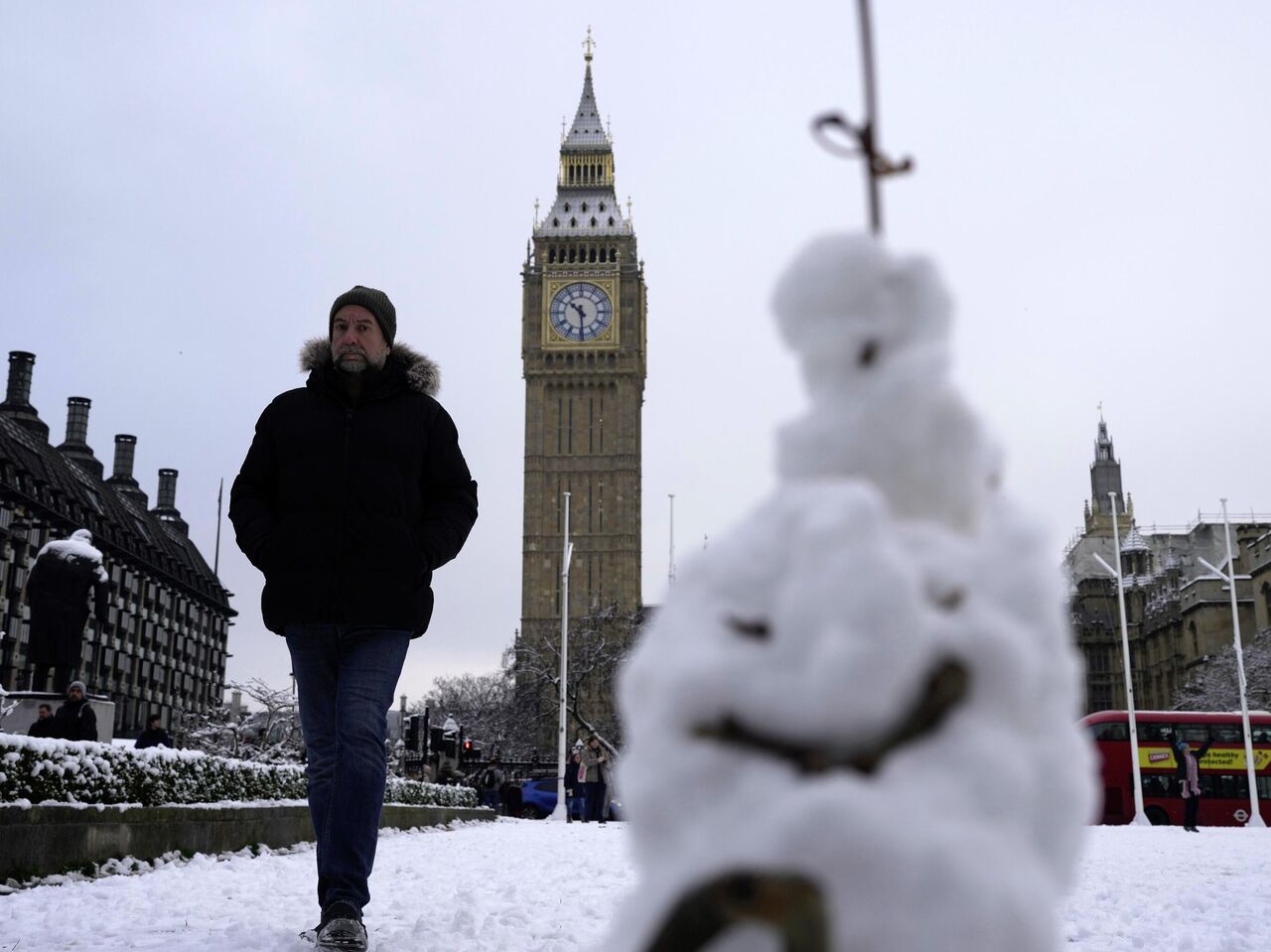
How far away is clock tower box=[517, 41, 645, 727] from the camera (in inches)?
2717

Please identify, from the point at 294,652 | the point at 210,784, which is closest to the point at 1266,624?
the point at 210,784

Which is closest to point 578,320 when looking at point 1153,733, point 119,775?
point 1153,733

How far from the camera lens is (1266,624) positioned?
47969 millimetres

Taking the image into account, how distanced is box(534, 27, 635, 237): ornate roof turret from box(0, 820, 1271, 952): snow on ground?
210 ft

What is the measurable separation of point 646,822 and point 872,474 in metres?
0.39

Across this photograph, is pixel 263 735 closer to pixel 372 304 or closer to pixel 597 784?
pixel 597 784

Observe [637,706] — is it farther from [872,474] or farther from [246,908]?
[246,908]

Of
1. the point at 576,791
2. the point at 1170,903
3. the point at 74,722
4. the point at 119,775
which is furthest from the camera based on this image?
the point at 576,791

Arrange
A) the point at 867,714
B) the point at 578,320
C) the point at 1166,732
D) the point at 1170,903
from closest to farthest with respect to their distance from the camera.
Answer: the point at 867,714 → the point at 1170,903 → the point at 1166,732 → the point at 578,320

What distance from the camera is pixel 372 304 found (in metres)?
4.02

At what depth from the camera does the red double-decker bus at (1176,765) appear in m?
25.5

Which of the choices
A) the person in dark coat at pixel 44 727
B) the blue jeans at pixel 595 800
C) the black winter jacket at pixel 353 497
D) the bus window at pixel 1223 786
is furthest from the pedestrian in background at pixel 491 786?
the black winter jacket at pixel 353 497

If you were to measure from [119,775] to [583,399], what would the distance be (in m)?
64.4

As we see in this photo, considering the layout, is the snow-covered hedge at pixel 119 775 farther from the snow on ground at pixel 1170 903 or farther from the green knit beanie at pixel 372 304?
the snow on ground at pixel 1170 903
